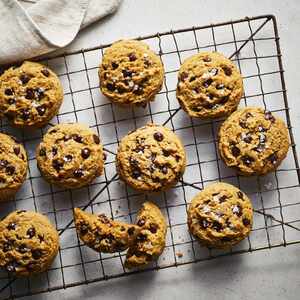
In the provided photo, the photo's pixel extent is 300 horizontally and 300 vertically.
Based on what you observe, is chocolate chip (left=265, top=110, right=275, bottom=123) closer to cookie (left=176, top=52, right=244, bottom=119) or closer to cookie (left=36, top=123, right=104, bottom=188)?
cookie (left=176, top=52, right=244, bottom=119)

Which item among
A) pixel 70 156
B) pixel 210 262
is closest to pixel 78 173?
pixel 70 156

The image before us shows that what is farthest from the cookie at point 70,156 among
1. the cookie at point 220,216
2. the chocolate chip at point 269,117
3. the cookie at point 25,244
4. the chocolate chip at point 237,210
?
the chocolate chip at point 269,117

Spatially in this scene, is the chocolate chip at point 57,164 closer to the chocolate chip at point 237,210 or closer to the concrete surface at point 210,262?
the concrete surface at point 210,262

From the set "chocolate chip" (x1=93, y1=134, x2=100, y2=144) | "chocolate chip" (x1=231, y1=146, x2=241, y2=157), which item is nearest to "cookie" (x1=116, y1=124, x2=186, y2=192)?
"chocolate chip" (x1=93, y1=134, x2=100, y2=144)

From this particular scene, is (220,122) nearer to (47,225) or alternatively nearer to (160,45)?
(160,45)

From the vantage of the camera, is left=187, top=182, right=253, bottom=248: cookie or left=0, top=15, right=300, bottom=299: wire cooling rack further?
left=0, top=15, right=300, bottom=299: wire cooling rack

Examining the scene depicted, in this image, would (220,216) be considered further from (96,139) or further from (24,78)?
(24,78)

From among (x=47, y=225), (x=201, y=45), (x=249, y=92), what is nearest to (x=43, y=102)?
(x=47, y=225)
